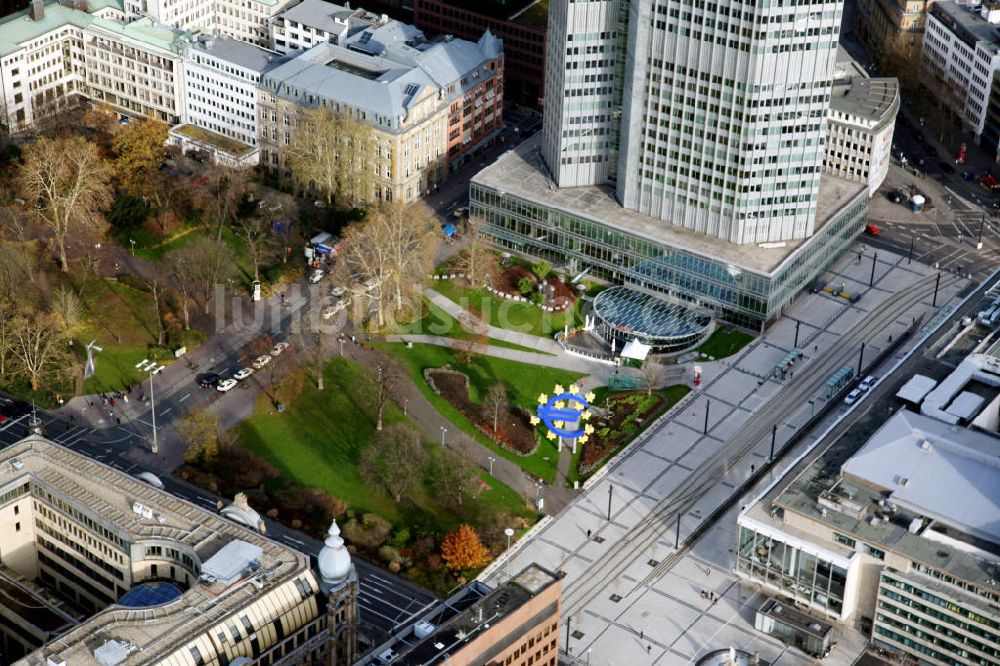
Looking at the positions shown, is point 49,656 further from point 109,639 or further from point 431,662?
point 431,662

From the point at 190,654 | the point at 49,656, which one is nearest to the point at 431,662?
the point at 190,654

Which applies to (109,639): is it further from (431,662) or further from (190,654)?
(431,662)

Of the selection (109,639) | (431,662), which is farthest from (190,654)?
(431,662)

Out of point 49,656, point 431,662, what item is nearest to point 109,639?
point 49,656

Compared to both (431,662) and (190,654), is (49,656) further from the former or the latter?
(431,662)
